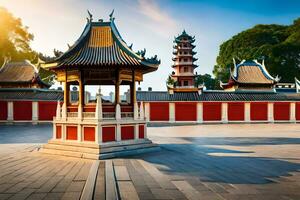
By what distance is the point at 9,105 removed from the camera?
122ft

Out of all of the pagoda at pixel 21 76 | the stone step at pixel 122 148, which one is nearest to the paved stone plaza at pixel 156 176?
the stone step at pixel 122 148

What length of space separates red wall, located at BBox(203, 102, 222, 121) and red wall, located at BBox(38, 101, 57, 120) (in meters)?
19.8

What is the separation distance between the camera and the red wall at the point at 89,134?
1377 cm

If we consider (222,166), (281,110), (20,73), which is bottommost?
(222,166)

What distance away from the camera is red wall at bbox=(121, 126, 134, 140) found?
569 inches

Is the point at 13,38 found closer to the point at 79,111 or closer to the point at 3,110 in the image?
the point at 3,110

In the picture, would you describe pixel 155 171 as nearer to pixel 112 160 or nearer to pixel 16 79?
pixel 112 160

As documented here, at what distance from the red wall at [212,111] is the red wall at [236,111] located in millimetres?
1453

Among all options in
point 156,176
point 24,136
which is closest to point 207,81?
point 24,136

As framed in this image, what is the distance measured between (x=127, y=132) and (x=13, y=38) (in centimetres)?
4978

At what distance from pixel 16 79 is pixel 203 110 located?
25.3m

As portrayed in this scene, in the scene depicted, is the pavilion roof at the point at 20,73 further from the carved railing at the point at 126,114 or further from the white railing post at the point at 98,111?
the white railing post at the point at 98,111

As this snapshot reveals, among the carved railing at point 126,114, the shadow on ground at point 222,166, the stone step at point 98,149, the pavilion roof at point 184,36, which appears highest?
the pavilion roof at point 184,36

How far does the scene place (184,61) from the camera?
48594 millimetres
